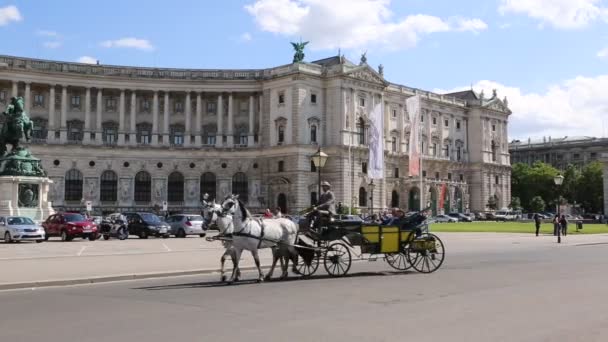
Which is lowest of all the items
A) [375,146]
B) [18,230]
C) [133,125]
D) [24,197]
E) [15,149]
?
[18,230]

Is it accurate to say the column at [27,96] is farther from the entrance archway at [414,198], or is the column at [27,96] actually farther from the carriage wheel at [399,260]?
the carriage wheel at [399,260]

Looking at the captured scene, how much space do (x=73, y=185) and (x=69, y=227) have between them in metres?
48.6

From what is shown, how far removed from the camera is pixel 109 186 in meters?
88.5

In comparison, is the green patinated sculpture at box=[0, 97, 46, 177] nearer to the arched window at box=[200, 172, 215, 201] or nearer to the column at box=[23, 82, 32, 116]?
the column at box=[23, 82, 32, 116]

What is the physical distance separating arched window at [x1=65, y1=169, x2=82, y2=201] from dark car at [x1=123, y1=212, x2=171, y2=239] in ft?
138

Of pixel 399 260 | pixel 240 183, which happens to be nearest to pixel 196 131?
pixel 240 183

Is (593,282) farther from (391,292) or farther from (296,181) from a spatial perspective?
(296,181)

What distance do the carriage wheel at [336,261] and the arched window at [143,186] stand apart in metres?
72.9

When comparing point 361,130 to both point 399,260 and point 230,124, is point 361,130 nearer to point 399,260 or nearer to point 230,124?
point 230,124

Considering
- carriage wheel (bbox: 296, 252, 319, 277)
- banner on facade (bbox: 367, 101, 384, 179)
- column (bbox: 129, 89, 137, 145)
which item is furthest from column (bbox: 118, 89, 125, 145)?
carriage wheel (bbox: 296, 252, 319, 277)

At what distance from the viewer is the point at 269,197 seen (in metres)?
91.2

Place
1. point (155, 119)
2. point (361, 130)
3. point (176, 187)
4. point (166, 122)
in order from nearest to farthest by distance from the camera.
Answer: point (176, 187) < point (155, 119) < point (166, 122) < point (361, 130)

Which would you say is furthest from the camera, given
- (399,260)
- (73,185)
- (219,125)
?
(219,125)

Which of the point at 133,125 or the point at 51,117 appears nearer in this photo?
the point at 51,117
